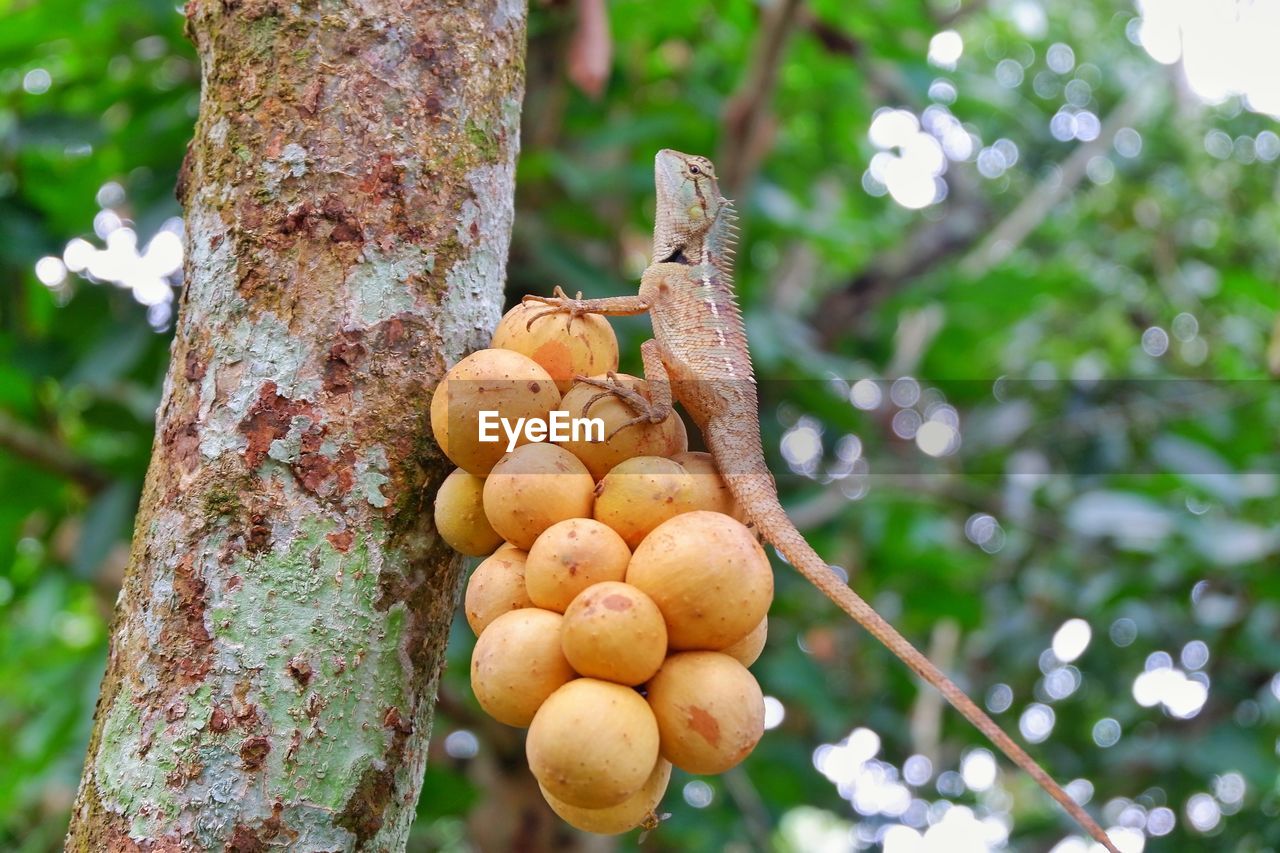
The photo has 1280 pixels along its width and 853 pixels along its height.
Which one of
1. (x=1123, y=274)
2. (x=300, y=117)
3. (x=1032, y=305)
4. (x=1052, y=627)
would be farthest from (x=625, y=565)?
(x=1123, y=274)

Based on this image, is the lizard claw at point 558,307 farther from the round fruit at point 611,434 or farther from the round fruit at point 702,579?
the round fruit at point 702,579

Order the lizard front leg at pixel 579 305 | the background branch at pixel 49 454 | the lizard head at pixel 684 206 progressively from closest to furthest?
1. the lizard front leg at pixel 579 305
2. the lizard head at pixel 684 206
3. the background branch at pixel 49 454

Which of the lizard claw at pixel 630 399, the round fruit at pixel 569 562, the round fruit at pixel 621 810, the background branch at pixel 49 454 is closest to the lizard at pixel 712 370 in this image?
the lizard claw at pixel 630 399

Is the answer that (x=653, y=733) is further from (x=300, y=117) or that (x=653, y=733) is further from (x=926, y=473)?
(x=926, y=473)

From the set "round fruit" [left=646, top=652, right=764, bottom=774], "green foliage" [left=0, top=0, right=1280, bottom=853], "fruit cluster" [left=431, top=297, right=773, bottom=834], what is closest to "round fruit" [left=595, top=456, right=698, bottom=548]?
"fruit cluster" [left=431, top=297, right=773, bottom=834]

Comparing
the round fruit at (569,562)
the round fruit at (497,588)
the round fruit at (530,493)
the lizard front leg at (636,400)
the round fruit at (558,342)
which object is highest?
the round fruit at (558,342)

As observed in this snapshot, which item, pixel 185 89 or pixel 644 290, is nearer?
pixel 644 290
